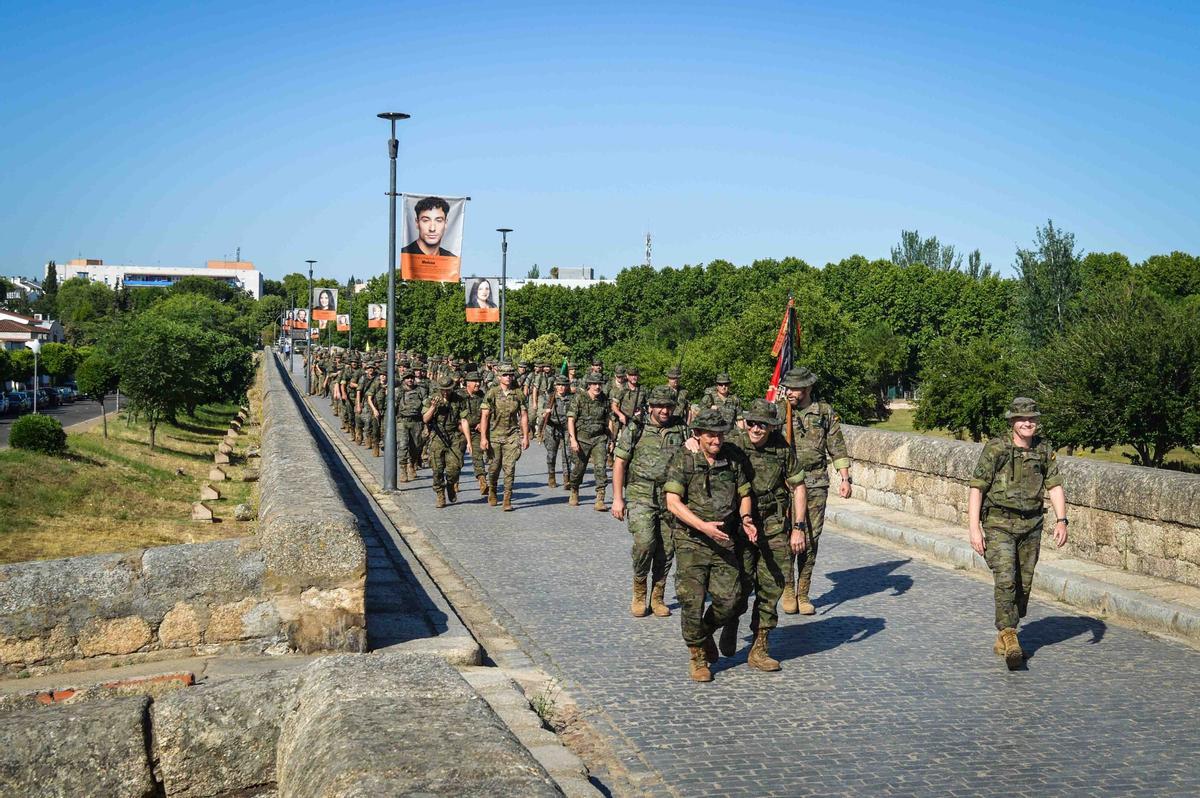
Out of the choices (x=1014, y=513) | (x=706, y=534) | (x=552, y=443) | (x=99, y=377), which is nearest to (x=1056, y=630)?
(x=1014, y=513)

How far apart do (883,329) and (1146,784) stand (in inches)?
3110

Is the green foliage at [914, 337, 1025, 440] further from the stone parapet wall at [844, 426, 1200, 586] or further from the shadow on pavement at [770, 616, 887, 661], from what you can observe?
the shadow on pavement at [770, 616, 887, 661]

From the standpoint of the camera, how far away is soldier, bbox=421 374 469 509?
16.4m

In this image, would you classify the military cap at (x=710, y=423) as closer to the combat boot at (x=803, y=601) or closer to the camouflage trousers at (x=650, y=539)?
the camouflage trousers at (x=650, y=539)

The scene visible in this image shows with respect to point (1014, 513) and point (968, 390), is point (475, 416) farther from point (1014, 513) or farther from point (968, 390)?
point (968, 390)

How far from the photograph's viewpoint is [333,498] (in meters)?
8.41

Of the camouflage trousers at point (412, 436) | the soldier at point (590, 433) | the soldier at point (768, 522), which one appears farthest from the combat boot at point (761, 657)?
the camouflage trousers at point (412, 436)

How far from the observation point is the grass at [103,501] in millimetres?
16141

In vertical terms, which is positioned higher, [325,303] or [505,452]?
[325,303]

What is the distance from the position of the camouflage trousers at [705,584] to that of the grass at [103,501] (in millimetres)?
10112

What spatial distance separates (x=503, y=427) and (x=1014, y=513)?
9.03 meters

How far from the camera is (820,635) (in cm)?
902

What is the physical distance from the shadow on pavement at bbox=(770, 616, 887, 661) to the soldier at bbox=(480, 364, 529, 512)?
7285 mm

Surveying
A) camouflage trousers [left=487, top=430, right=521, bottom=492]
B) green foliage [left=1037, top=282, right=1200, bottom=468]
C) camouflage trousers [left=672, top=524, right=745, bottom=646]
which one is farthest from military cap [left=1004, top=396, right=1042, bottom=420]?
green foliage [left=1037, top=282, right=1200, bottom=468]
